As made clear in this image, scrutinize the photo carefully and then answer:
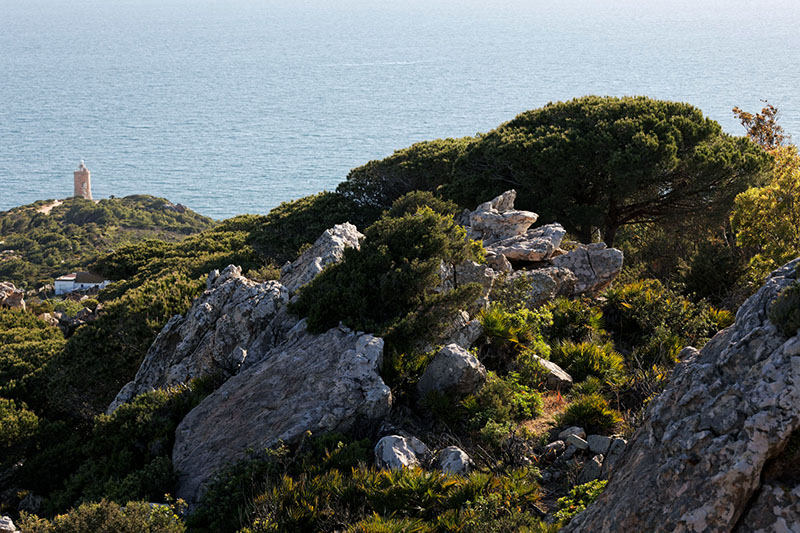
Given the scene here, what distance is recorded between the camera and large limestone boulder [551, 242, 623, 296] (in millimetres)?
14000

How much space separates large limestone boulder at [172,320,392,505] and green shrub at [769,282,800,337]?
215 inches

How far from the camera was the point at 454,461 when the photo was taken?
8.00 m

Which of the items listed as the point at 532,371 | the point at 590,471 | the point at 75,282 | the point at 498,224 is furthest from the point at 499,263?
the point at 75,282

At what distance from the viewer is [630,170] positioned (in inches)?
707

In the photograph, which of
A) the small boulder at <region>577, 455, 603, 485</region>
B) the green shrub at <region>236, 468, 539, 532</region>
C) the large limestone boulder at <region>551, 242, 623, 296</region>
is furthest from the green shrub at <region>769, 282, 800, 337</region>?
the large limestone boulder at <region>551, 242, 623, 296</region>

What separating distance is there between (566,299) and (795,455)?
8.42 m

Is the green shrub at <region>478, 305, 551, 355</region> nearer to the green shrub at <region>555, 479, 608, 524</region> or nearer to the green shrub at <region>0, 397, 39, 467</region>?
the green shrub at <region>555, 479, 608, 524</region>

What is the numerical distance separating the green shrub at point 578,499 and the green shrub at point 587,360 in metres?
3.37

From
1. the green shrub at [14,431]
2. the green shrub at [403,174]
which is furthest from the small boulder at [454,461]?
the green shrub at [403,174]

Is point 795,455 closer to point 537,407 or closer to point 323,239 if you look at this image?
point 537,407

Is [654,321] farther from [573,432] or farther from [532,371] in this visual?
[573,432]

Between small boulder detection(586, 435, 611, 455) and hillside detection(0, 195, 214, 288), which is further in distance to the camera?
hillside detection(0, 195, 214, 288)

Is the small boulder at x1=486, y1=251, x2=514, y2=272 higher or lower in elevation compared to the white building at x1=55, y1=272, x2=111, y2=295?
higher

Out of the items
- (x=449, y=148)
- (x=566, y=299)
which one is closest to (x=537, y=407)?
(x=566, y=299)
